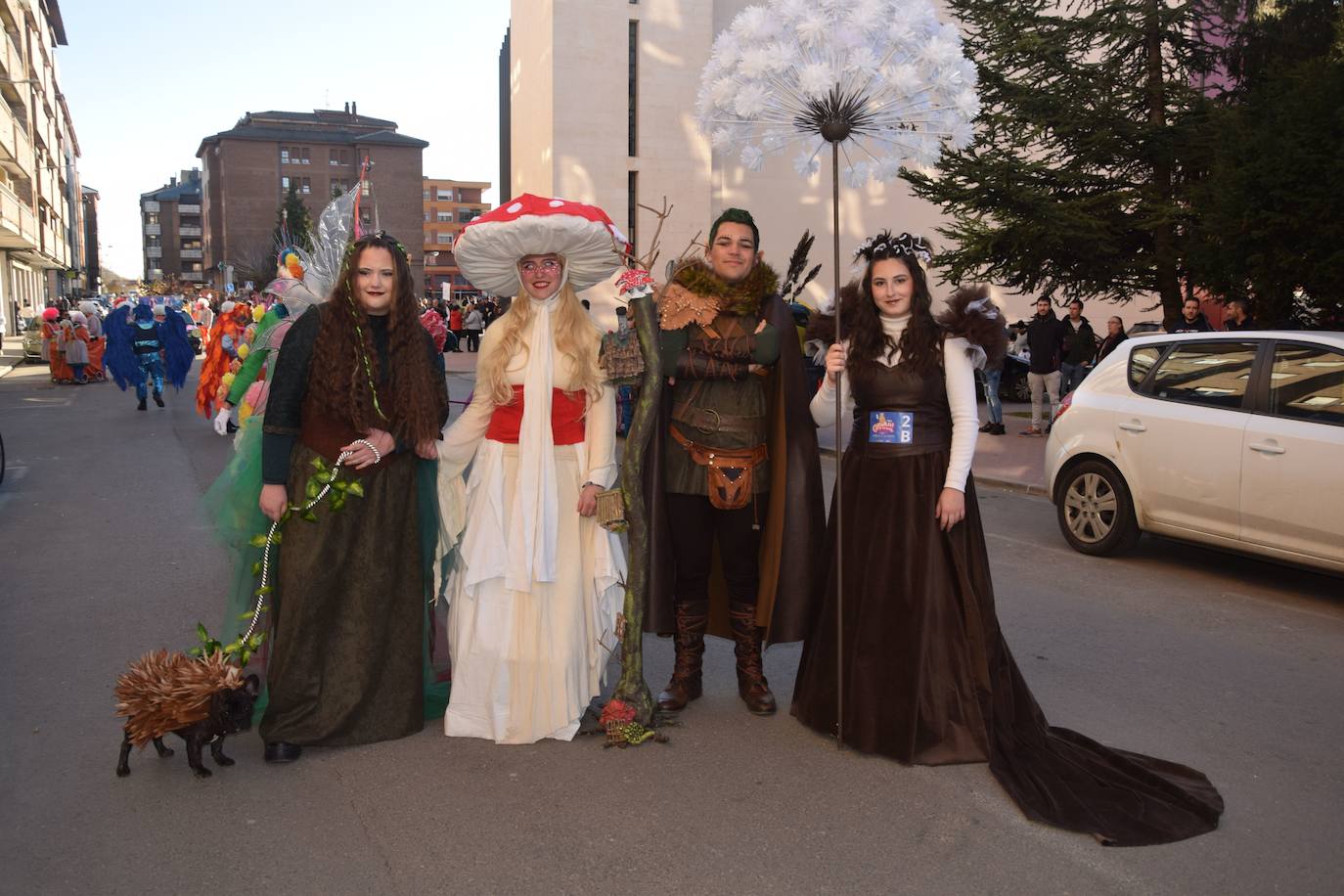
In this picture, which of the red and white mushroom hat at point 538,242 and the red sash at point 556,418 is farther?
the red sash at point 556,418

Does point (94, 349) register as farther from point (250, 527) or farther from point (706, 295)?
point (706, 295)

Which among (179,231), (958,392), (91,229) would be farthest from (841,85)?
Answer: (179,231)

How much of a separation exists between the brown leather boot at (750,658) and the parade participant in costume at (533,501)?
61 cm

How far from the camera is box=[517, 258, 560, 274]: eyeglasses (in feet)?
14.4

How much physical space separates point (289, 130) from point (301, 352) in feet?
363

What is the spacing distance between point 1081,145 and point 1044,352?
589 centimetres

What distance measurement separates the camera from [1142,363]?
26.1ft

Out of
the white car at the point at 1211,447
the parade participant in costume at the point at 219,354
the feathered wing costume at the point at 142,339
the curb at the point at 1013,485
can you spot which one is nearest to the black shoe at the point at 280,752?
the white car at the point at 1211,447

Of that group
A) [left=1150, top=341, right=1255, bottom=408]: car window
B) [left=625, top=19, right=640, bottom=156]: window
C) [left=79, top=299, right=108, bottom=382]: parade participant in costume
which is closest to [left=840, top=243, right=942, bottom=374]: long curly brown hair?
[left=1150, top=341, right=1255, bottom=408]: car window

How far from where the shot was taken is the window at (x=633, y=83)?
139 ft

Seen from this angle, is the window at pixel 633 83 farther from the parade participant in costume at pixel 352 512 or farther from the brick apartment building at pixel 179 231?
the brick apartment building at pixel 179 231

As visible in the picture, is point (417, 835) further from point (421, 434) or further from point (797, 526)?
point (797, 526)

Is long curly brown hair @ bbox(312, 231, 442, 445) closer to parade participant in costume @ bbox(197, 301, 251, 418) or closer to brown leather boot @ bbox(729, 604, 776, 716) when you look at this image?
brown leather boot @ bbox(729, 604, 776, 716)

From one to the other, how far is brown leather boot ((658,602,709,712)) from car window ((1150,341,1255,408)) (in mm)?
4350
